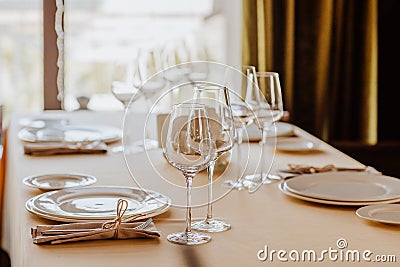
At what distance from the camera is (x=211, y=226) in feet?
4.58

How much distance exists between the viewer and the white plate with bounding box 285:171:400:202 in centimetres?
158

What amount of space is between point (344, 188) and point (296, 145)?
1.69 feet

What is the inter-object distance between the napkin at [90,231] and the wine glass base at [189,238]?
0.09 ft

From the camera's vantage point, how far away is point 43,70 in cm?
355

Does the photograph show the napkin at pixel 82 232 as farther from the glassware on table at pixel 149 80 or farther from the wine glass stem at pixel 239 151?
the glassware on table at pixel 149 80

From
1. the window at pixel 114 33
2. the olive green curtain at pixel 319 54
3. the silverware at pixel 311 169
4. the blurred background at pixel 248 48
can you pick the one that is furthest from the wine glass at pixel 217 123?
the window at pixel 114 33

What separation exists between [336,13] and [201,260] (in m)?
2.55

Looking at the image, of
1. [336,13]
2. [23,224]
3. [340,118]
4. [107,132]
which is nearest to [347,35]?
[336,13]

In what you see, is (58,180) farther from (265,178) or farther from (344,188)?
(344,188)

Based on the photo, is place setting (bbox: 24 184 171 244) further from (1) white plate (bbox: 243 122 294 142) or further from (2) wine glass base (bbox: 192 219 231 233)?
(1) white plate (bbox: 243 122 294 142)

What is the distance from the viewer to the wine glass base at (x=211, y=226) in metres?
1.38

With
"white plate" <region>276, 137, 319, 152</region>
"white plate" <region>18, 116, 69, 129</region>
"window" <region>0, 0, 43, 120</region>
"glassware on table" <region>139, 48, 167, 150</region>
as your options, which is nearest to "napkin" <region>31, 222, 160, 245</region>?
"glassware on table" <region>139, 48, 167, 150</region>

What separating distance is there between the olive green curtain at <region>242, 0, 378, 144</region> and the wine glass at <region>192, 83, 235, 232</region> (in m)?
2.21

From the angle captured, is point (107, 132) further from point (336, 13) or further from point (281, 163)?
point (336, 13)
